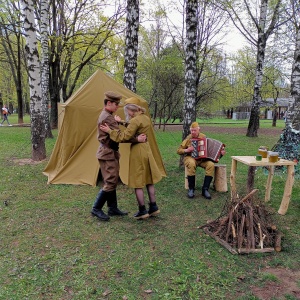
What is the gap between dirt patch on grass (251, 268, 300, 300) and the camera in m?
2.44

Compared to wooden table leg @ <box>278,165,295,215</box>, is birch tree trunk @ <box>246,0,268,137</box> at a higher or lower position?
higher

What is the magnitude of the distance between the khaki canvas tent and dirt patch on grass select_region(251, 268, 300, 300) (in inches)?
131

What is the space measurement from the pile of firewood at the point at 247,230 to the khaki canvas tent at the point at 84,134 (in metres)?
2.57

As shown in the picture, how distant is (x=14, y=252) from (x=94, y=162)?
2765 mm

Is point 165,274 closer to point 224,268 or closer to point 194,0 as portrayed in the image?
point 224,268

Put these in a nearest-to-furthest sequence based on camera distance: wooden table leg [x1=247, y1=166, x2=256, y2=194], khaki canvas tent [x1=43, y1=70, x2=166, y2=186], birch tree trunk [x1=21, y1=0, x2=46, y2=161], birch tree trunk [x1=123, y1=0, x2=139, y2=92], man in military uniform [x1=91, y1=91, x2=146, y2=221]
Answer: man in military uniform [x1=91, y1=91, x2=146, y2=221] < wooden table leg [x1=247, y1=166, x2=256, y2=194] < khaki canvas tent [x1=43, y1=70, x2=166, y2=186] < birch tree trunk [x1=123, y1=0, x2=139, y2=92] < birch tree trunk [x1=21, y1=0, x2=46, y2=161]

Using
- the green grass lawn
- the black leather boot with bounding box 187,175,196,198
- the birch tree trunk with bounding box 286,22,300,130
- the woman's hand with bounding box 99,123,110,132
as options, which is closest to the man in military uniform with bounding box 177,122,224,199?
the black leather boot with bounding box 187,175,196,198

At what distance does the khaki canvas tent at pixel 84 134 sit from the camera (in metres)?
5.61

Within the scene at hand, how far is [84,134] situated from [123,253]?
3.18 meters

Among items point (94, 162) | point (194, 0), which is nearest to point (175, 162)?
point (94, 162)

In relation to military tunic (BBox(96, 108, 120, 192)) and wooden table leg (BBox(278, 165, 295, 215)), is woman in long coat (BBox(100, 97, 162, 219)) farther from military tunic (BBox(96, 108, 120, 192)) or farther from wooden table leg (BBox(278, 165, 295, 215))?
wooden table leg (BBox(278, 165, 295, 215))

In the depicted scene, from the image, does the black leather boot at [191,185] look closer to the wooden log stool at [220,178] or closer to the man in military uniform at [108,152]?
the wooden log stool at [220,178]

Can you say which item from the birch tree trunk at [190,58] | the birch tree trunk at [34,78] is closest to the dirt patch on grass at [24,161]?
the birch tree trunk at [34,78]

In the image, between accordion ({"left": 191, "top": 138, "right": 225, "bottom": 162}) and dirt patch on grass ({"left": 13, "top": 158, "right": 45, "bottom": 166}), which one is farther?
dirt patch on grass ({"left": 13, "top": 158, "right": 45, "bottom": 166})
